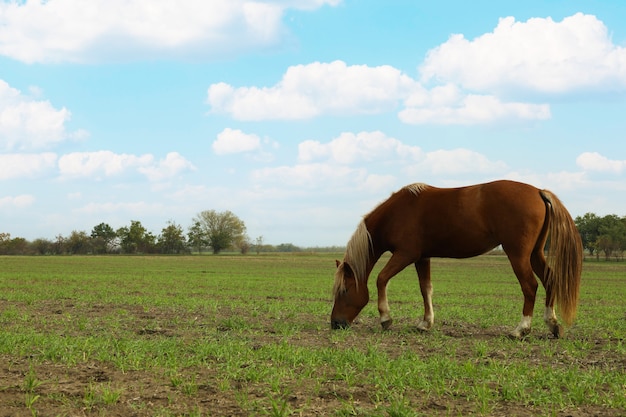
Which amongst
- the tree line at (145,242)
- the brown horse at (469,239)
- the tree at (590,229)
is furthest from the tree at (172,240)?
the brown horse at (469,239)

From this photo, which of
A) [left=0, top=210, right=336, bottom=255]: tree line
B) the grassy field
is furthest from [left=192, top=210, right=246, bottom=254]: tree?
the grassy field

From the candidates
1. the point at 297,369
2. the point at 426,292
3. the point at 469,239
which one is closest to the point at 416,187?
the point at 469,239

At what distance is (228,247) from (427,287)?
11508 cm

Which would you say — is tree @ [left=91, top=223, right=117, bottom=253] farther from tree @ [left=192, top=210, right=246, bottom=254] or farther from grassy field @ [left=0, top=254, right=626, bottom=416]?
grassy field @ [left=0, top=254, right=626, bottom=416]

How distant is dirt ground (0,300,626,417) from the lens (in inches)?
209

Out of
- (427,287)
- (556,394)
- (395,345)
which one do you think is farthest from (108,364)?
(427,287)

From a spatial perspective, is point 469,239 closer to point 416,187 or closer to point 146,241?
point 416,187

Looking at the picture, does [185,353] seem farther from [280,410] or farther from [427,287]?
[427,287]

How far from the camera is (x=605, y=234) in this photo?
85.0m

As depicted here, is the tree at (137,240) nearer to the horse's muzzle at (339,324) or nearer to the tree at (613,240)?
the tree at (613,240)

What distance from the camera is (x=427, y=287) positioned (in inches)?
434

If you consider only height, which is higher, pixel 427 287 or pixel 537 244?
pixel 537 244

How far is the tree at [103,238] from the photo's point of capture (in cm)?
12306

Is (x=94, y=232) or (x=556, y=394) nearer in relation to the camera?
(x=556, y=394)
